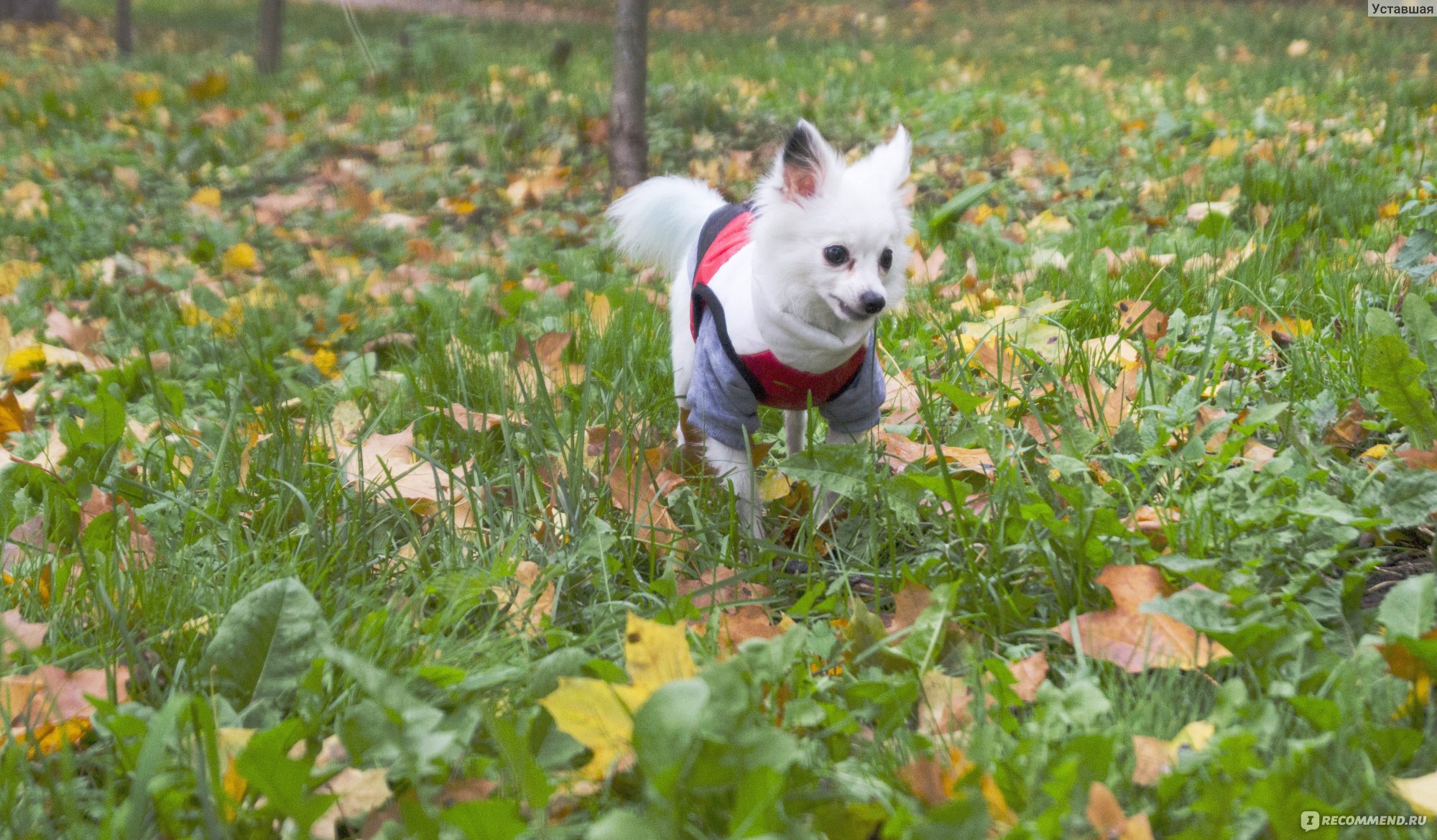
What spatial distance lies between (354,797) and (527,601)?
1.56 ft

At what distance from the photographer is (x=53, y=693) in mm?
1287

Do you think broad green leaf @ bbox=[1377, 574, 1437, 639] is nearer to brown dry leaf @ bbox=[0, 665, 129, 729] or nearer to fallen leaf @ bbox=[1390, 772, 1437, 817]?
fallen leaf @ bbox=[1390, 772, 1437, 817]

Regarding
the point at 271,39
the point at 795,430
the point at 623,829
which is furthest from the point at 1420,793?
the point at 271,39

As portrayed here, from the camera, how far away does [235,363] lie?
125 inches

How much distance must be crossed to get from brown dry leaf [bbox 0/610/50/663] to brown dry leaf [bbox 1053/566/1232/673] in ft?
4.53

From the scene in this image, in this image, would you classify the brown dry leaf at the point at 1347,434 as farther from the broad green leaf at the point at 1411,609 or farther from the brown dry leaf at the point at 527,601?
the brown dry leaf at the point at 527,601

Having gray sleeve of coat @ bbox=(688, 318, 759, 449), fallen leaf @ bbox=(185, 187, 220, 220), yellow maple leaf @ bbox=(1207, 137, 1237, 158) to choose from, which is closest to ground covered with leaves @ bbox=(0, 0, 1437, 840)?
gray sleeve of coat @ bbox=(688, 318, 759, 449)

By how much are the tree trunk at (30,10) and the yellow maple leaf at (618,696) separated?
17.6 metres

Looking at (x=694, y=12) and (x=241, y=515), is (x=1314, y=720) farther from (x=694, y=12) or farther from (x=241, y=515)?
(x=694, y=12)

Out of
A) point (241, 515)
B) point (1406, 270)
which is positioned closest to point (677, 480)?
point (241, 515)

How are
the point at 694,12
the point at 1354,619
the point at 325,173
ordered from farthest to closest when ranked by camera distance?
the point at 694,12, the point at 325,173, the point at 1354,619

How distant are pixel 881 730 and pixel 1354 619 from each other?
657mm

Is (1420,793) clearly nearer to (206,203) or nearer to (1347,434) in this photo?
(1347,434)

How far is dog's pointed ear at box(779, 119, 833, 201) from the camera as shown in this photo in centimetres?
209
